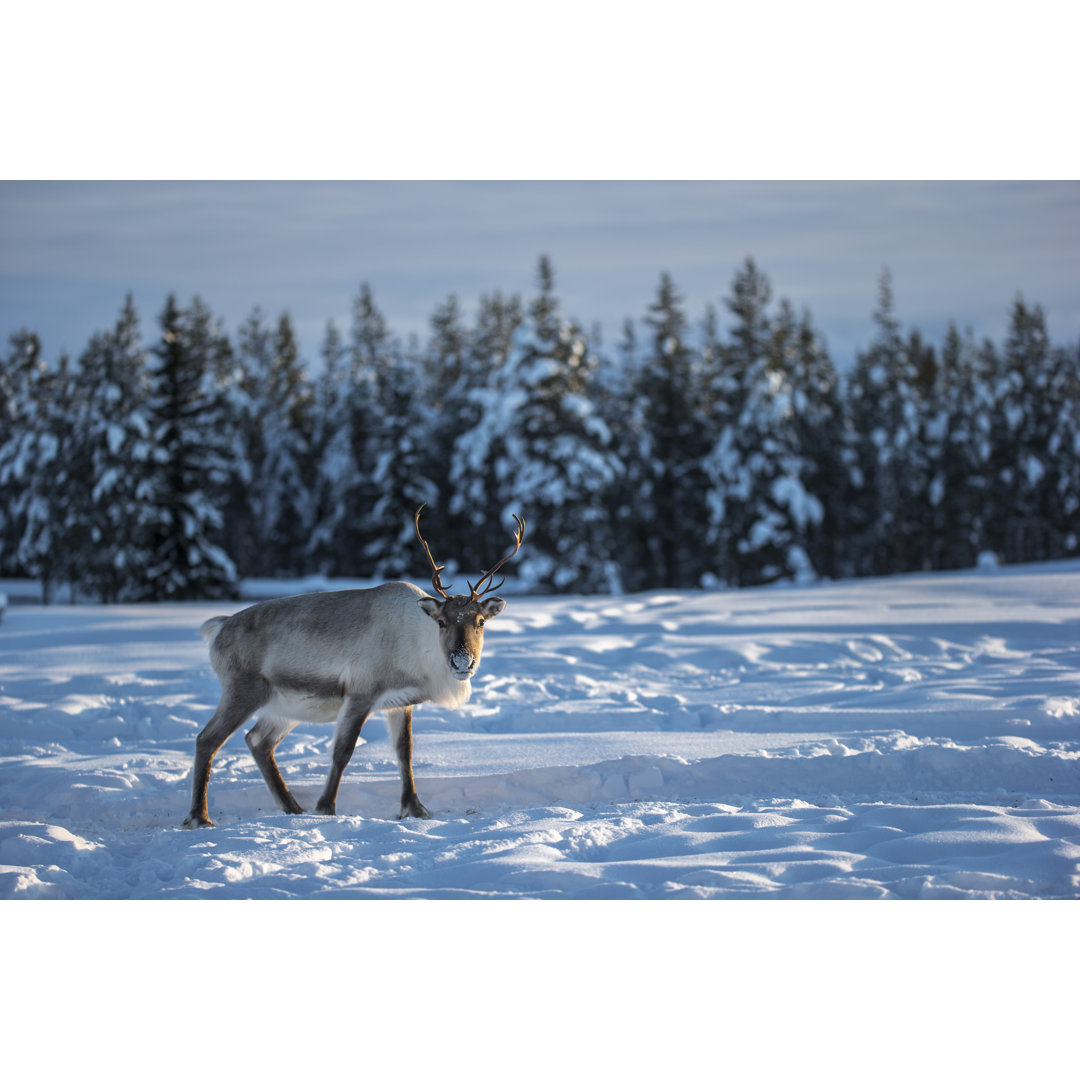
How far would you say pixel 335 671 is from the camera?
4957mm

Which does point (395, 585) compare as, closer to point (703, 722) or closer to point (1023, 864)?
point (703, 722)

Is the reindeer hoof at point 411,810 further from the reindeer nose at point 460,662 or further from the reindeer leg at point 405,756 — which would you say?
the reindeer nose at point 460,662

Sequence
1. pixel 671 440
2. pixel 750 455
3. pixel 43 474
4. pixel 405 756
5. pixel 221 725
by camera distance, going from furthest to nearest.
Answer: pixel 671 440 < pixel 750 455 < pixel 43 474 < pixel 405 756 < pixel 221 725

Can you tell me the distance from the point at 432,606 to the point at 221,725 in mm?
1261

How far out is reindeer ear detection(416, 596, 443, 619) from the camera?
15.4ft

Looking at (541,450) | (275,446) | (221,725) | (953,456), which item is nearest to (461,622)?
(221,725)

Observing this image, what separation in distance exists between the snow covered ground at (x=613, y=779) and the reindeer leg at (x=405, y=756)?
9.8 inches

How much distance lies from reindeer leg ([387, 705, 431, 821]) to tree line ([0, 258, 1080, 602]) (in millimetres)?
9193

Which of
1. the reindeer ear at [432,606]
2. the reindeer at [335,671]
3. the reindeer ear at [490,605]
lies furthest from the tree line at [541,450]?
the reindeer ear at [490,605]

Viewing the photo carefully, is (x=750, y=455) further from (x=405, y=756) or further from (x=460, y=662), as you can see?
(x=460, y=662)

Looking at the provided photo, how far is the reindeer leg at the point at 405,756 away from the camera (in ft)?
16.3

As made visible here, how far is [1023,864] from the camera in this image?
12.6ft
